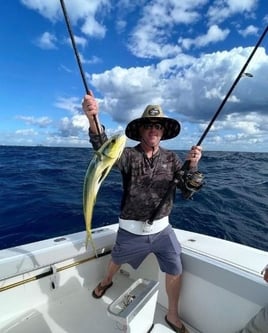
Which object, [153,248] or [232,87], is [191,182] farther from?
[232,87]

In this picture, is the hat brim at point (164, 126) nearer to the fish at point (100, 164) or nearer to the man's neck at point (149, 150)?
the man's neck at point (149, 150)

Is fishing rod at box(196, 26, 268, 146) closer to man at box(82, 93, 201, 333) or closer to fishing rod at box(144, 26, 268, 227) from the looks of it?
fishing rod at box(144, 26, 268, 227)

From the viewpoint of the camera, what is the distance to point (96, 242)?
3133 millimetres

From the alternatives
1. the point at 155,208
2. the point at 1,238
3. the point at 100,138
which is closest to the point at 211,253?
the point at 155,208

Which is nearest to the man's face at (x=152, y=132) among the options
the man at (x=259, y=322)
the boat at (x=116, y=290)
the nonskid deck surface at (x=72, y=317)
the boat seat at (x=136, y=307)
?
the boat at (x=116, y=290)

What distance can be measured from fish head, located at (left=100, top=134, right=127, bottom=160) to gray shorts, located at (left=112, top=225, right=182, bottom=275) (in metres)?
1.16

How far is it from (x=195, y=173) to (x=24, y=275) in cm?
192

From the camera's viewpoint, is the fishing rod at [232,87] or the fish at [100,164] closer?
the fish at [100,164]

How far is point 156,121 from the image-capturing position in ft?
8.68

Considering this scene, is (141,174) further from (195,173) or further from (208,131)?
(208,131)

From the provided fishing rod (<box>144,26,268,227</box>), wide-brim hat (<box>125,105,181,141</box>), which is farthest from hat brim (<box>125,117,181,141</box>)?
fishing rod (<box>144,26,268,227</box>)

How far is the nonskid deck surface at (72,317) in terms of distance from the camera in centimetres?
261

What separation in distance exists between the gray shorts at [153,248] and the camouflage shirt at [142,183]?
0.62 ft

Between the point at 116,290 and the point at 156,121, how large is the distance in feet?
6.72
